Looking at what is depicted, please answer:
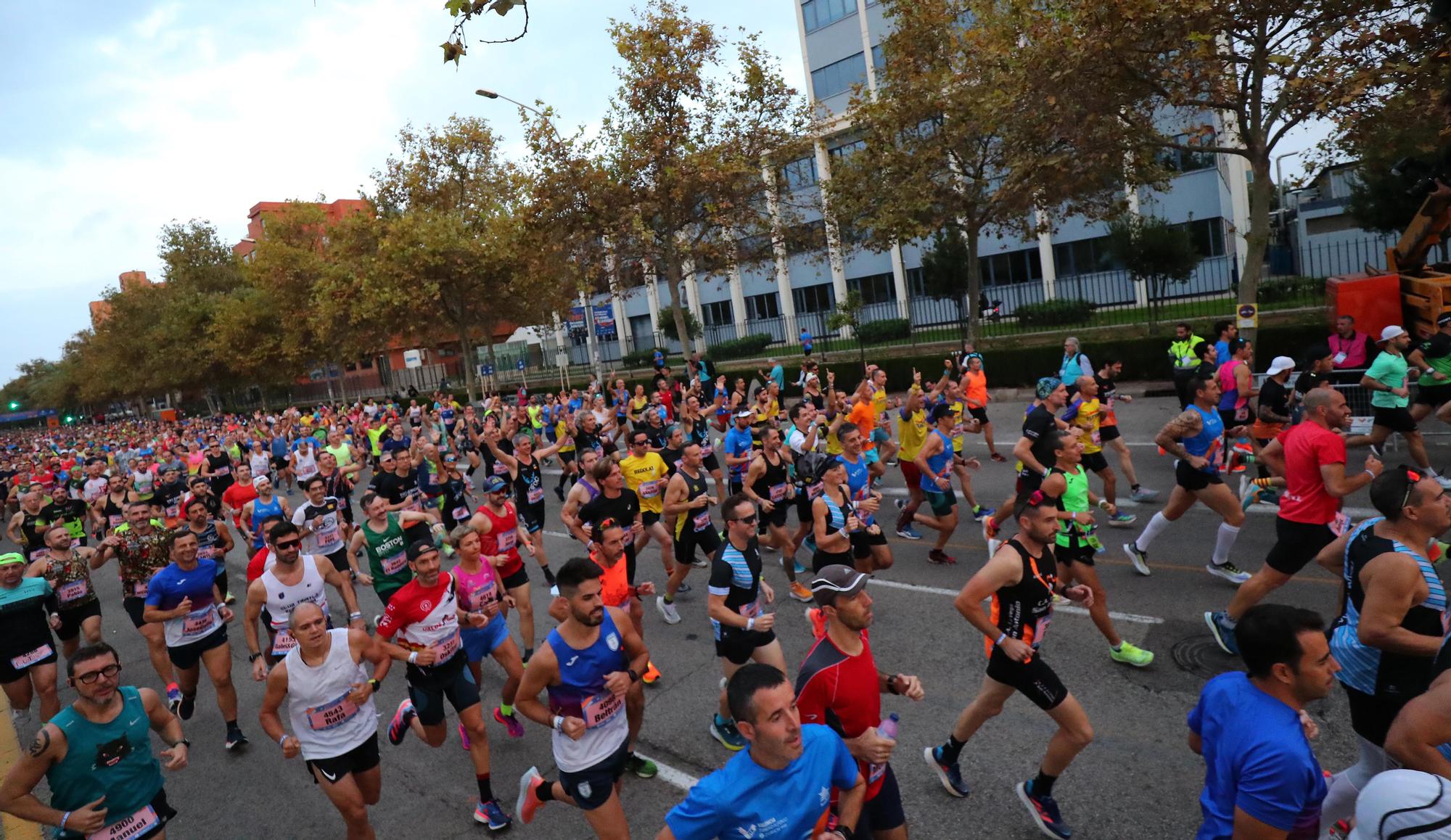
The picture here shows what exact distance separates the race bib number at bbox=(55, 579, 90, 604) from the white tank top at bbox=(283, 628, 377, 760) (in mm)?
4289

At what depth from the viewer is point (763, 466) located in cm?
833

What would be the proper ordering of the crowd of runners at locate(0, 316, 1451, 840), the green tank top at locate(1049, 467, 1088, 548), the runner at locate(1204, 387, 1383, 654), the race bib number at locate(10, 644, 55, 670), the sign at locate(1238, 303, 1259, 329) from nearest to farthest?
1. the crowd of runners at locate(0, 316, 1451, 840)
2. the runner at locate(1204, 387, 1383, 654)
3. the green tank top at locate(1049, 467, 1088, 548)
4. the race bib number at locate(10, 644, 55, 670)
5. the sign at locate(1238, 303, 1259, 329)

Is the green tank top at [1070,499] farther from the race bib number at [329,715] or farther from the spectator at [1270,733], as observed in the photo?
the race bib number at [329,715]

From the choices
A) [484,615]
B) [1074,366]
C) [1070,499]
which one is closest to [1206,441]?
[1070,499]

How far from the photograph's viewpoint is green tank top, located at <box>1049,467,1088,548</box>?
19.4ft

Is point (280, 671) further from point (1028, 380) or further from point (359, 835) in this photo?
point (1028, 380)

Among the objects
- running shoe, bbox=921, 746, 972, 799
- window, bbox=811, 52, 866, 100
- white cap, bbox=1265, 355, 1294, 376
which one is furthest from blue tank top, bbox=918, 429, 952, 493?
window, bbox=811, 52, 866, 100

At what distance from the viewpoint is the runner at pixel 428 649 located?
204 inches

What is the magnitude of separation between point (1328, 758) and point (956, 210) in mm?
17817

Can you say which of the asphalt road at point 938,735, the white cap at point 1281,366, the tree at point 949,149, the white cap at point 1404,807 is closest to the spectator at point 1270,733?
the white cap at point 1404,807

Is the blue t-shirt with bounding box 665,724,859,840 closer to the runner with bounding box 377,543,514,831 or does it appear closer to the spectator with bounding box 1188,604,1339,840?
the spectator with bounding box 1188,604,1339,840

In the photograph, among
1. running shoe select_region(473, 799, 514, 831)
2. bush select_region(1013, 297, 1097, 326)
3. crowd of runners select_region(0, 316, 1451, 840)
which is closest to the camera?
crowd of runners select_region(0, 316, 1451, 840)

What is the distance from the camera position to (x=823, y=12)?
37.8m

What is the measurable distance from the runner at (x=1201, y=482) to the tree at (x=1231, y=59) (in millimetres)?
6945
